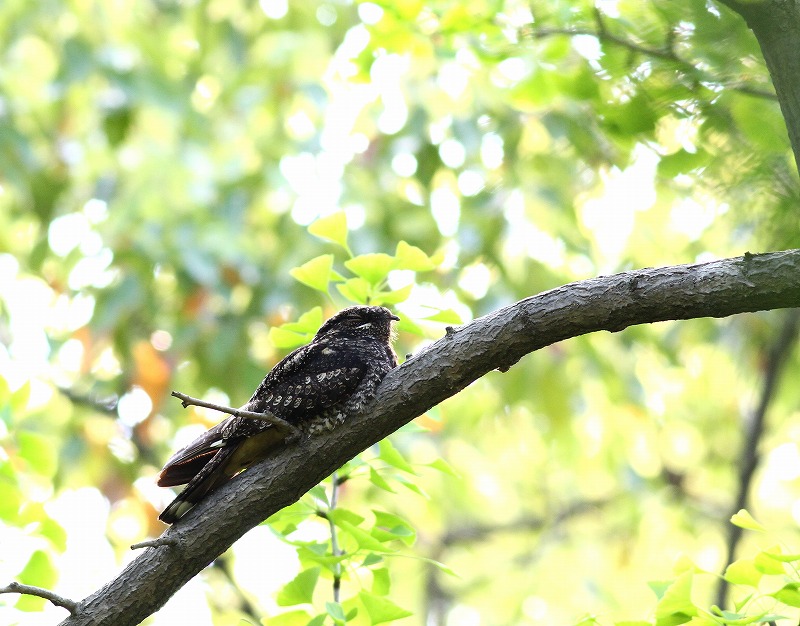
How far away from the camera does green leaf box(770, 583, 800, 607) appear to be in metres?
1.87

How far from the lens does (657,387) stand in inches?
285

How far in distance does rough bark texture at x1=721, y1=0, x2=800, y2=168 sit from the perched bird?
120 centimetres

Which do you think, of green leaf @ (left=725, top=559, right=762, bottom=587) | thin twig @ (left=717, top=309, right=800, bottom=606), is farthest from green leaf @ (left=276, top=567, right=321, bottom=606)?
thin twig @ (left=717, top=309, right=800, bottom=606)

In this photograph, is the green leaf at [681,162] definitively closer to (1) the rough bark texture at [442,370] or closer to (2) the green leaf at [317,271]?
(1) the rough bark texture at [442,370]

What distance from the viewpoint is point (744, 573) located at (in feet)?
6.55

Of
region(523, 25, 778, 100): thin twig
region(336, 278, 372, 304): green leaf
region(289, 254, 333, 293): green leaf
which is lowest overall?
region(336, 278, 372, 304): green leaf

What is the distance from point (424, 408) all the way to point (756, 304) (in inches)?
32.7

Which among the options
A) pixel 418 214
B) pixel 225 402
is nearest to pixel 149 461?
pixel 225 402

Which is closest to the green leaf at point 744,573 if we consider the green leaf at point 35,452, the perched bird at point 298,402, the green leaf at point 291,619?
the perched bird at point 298,402

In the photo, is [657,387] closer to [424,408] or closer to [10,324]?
[10,324]

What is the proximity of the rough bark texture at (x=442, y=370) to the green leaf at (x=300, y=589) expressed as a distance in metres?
0.19

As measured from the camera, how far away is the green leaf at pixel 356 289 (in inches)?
99.5

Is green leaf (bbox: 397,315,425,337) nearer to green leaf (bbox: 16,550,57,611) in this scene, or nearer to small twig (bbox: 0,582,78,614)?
small twig (bbox: 0,582,78,614)

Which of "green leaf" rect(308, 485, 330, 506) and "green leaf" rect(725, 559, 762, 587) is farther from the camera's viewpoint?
"green leaf" rect(308, 485, 330, 506)
